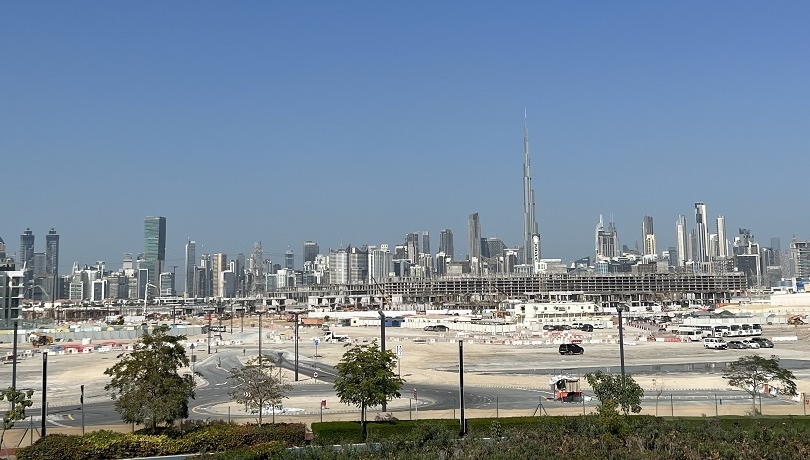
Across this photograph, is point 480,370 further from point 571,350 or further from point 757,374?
point 757,374

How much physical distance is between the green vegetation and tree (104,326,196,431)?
0.75m

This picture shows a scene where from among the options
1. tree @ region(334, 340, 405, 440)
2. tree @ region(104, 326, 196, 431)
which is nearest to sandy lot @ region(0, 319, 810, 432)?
tree @ region(334, 340, 405, 440)

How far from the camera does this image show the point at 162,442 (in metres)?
26.5

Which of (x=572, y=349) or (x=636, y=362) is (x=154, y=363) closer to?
(x=636, y=362)

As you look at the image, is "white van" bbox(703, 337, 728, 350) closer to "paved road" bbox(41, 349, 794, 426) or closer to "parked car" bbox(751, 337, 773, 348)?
"parked car" bbox(751, 337, 773, 348)

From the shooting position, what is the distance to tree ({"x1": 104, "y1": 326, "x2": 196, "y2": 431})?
26922mm

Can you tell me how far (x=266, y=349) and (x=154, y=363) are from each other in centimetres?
5388

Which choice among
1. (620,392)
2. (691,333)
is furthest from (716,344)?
(620,392)

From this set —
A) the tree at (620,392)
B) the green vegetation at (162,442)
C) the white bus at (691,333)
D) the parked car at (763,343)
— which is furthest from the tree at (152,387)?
the white bus at (691,333)

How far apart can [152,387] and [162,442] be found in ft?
6.45

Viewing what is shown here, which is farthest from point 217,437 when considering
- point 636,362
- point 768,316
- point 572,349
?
point 768,316

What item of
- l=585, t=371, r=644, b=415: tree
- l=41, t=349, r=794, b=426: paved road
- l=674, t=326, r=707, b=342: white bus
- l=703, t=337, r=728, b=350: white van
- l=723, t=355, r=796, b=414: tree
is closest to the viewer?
l=585, t=371, r=644, b=415: tree

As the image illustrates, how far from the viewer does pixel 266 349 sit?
80.6 metres

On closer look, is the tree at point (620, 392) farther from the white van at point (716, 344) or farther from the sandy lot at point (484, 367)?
the white van at point (716, 344)
